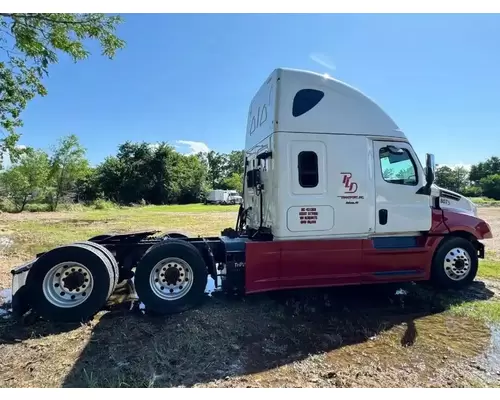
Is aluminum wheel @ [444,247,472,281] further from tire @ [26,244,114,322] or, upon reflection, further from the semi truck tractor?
tire @ [26,244,114,322]

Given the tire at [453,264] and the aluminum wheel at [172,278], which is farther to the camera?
the tire at [453,264]

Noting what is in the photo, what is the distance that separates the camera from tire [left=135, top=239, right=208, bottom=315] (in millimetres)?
5211

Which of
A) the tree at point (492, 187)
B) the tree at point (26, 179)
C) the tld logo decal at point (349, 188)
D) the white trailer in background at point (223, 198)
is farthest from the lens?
the tree at point (492, 187)

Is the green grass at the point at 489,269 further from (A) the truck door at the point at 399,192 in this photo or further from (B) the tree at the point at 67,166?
(B) the tree at the point at 67,166

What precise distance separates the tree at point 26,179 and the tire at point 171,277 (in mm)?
32913

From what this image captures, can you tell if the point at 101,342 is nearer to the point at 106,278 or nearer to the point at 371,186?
the point at 106,278

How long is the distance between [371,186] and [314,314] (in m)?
2.29

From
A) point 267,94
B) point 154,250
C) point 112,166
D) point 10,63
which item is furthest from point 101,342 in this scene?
point 112,166

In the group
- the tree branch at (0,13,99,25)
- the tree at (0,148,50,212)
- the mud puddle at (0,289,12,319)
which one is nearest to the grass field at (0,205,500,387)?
the mud puddle at (0,289,12,319)

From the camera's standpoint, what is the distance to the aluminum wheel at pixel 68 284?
16.4ft

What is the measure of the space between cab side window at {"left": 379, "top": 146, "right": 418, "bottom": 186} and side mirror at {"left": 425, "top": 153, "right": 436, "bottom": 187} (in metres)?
0.23

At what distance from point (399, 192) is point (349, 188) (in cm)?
100

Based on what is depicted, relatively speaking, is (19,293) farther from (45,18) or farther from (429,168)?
(429,168)

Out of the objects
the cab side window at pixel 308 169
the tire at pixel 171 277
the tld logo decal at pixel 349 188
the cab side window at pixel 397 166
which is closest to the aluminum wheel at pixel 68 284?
the tire at pixel 171 277
